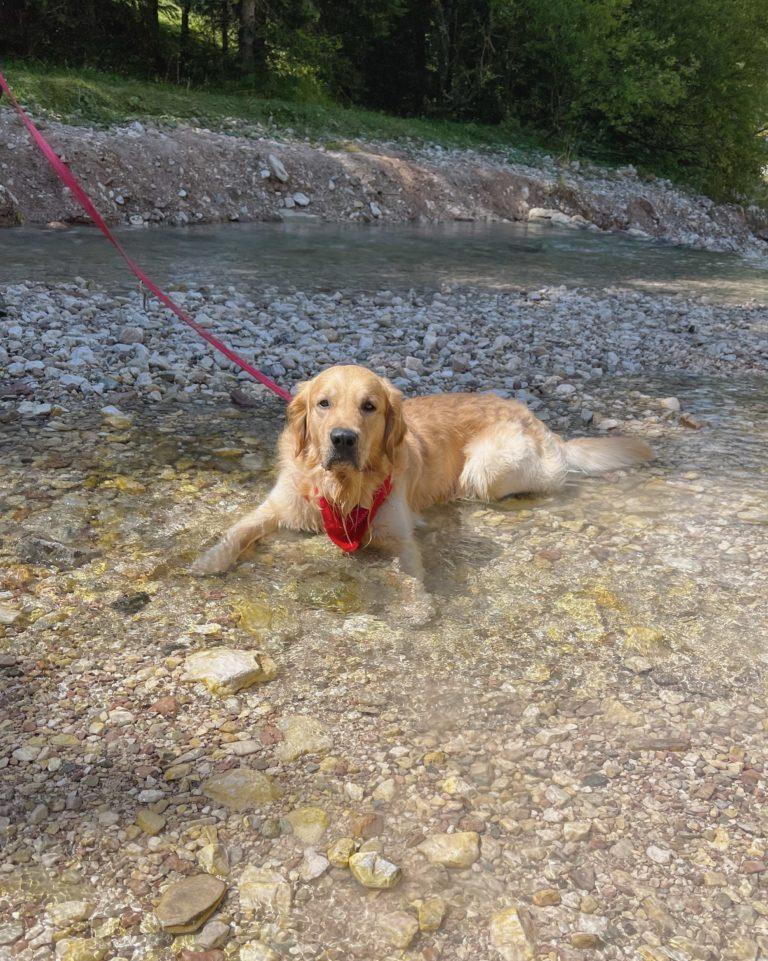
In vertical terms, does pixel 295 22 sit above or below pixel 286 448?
above

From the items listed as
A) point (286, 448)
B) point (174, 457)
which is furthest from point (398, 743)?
point (174, 457)

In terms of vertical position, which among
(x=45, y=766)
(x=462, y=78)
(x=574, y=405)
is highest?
(x=462, y=78)

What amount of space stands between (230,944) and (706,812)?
1.51 meters

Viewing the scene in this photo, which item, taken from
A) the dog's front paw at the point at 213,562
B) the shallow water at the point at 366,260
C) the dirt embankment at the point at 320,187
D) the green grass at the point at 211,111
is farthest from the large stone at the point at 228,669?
the green grass at the point at 211,111

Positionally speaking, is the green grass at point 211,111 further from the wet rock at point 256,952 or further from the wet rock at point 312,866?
the wet rock at point 256,952

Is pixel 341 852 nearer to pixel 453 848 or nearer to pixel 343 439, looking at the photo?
pixel 453 848

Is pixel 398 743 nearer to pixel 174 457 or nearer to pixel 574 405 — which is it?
pixel 174 457

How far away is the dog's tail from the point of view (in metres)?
5.42

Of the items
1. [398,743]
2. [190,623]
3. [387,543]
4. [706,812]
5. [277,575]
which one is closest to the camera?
[706,812]

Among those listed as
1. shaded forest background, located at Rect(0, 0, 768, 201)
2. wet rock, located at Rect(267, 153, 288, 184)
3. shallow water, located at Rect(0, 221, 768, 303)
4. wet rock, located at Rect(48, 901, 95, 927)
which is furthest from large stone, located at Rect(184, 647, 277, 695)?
shaded forest background, located at Rect(0, 0, 768, 201)

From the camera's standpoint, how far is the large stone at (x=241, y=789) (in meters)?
2.55

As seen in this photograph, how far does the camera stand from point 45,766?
8.55ft

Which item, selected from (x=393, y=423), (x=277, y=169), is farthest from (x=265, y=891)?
(x=277, y=169)

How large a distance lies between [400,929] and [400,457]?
2.72 metres
